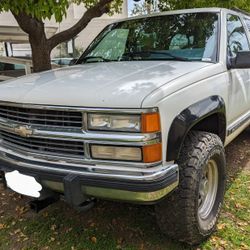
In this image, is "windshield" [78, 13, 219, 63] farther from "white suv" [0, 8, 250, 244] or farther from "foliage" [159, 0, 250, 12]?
"foliage" [159, 0, 250, 12]

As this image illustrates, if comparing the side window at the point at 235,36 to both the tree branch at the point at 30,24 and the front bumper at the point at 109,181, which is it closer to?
the front bumper at the point at 109,181

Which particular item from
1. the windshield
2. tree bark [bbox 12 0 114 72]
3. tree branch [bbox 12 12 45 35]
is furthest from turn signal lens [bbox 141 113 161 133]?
tree branch [bbox 12 12 45 35]

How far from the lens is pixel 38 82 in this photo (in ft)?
9.52

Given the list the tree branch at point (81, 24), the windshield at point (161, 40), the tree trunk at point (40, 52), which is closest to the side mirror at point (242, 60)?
the windshield at point (161, 40)

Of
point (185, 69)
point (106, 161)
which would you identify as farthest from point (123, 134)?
point (185, 69)

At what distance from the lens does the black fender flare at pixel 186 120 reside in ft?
7.80

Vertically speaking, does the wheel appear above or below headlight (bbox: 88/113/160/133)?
below

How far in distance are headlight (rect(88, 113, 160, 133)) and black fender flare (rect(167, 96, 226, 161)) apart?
0.55ft

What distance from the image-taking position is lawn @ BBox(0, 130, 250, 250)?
2.92 metres

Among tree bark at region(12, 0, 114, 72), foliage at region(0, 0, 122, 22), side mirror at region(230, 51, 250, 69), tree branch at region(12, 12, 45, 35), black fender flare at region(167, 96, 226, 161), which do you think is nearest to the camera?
black fender flare at region(167, 96, 226, 161)

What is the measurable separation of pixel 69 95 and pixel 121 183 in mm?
694

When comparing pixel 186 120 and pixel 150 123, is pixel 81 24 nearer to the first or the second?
pixel 186 120

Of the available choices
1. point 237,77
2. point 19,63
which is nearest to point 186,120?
point 237,77

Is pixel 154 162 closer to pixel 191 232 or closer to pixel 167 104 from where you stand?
pixel 167 104
